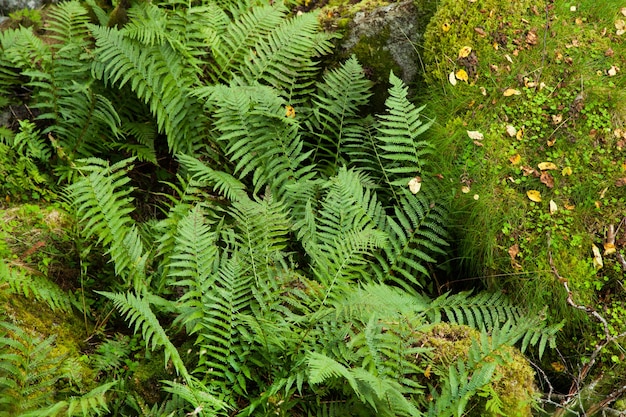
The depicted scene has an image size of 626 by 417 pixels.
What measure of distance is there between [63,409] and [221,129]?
6.88 feet

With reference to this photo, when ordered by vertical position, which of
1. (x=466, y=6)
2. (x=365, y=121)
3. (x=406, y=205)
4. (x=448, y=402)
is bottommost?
(x=448, y=402)

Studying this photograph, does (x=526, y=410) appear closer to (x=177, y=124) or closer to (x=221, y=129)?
(x=221, y=129)

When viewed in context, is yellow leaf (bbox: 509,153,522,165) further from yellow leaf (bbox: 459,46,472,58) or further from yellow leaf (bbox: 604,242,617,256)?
yellow leaf (bbox: 459,46,472,58)

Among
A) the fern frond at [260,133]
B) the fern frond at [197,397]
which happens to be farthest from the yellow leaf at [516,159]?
the fern frond at [197,397]

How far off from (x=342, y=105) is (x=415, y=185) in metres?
0.89

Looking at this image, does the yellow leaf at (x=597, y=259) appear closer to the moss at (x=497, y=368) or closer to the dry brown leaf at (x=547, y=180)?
the dry brown leaf at (x=547, y=180)

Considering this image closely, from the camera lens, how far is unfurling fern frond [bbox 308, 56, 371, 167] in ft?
13.6

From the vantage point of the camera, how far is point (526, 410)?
2791 millimetres

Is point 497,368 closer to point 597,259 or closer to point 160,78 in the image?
point 597,259

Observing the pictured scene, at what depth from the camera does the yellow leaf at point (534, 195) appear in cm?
354

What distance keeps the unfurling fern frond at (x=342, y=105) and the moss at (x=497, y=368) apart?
61.9 inches

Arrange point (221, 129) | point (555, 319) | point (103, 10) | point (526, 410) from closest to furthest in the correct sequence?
point (526, 410) < point (555, 319) < point (221, 129) < point (103, 10)

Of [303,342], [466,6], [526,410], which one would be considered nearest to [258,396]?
[303,342]

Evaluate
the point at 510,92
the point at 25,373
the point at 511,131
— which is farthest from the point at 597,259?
the point at 25,373
